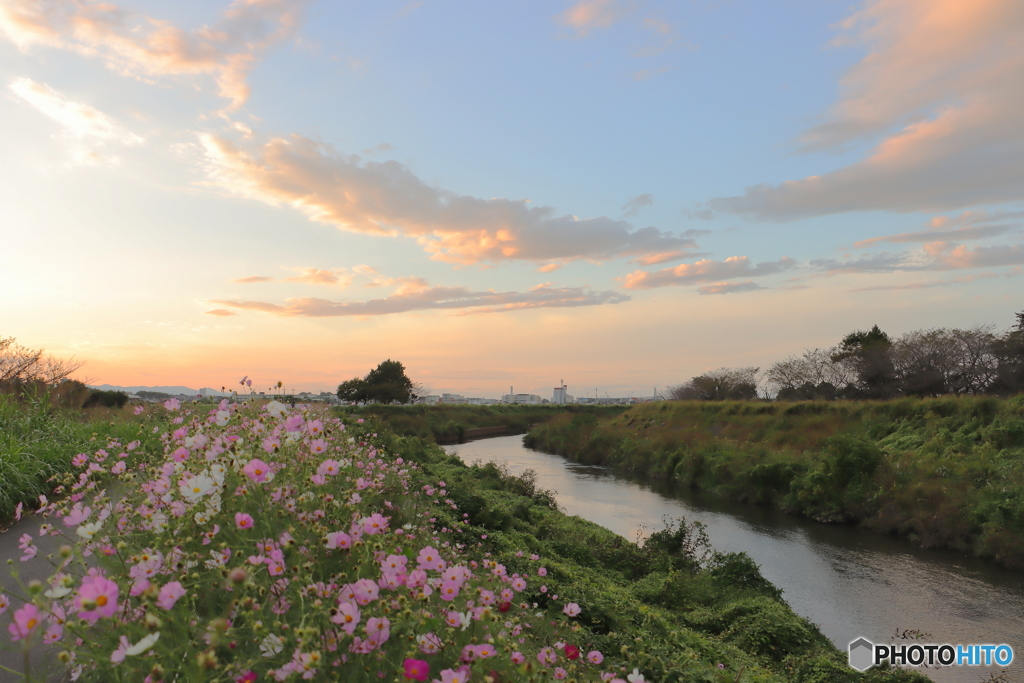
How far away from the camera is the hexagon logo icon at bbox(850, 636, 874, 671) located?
600cm

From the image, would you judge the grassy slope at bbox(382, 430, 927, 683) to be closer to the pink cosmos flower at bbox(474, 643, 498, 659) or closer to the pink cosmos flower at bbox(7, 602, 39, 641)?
the pink cosmos flower at bbox(474, 643, 498, 659)

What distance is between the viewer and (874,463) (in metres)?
16.3

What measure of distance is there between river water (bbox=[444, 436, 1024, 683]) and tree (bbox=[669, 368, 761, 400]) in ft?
98.7

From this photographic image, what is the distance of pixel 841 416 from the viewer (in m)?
24.8

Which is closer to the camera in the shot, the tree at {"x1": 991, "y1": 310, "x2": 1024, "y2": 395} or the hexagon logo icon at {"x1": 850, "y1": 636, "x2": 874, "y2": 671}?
the hexagon logo icon at {"x1": 850, "y1": 636, "x2": 874, "y2": 671}

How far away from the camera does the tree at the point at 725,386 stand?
46.8m

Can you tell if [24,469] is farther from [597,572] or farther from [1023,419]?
[1023,419]

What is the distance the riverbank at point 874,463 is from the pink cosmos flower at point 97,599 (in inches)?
615

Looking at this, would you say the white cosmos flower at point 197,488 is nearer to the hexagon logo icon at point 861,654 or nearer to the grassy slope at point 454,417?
the hexagon logo icon at point 861,654

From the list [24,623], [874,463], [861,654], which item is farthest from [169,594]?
[874,463]

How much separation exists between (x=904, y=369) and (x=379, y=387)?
43.3 meters

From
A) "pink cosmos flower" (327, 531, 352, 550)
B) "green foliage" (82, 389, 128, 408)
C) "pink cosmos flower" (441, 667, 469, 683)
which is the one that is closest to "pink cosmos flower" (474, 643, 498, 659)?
"pink cosmos flower" (441, 667, 469, 683)

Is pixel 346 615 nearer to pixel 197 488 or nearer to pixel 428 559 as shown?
pixel 428 559

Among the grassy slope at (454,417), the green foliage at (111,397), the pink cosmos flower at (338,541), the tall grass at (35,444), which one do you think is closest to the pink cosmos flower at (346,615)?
the pink cosmos flower at (338,541)
